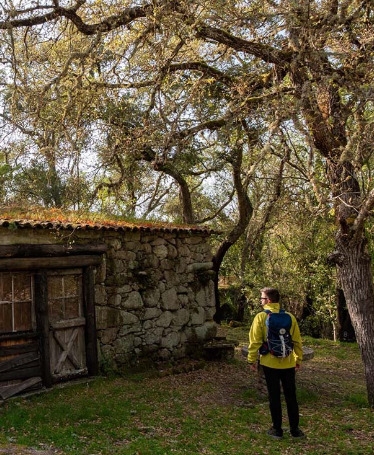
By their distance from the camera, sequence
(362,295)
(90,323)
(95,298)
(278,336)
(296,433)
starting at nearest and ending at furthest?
(278,336) < (296,433) < (362,295) < (90,323) < (95,298)

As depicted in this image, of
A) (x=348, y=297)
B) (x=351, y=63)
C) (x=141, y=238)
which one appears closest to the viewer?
(x=351, y=63)

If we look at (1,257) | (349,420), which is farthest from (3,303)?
(349,420)

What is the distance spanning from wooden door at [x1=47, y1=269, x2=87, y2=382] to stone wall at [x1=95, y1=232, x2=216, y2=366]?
1.12 ft

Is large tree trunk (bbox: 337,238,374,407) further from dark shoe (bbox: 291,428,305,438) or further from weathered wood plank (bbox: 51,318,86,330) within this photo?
weathered wood plank (bbox: 51,318,86,330)

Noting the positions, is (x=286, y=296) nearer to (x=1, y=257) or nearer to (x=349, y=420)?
(x=349, y=420)

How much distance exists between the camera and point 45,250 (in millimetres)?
7859

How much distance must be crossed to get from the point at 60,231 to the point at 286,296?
10235 mm

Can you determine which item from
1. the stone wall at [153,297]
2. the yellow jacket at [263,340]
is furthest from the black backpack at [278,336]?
the stone wall at [153,297]

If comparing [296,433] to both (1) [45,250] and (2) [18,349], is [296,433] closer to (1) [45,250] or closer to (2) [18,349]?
(2) [18,349]

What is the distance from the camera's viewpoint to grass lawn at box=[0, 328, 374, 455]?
5395 millimetres

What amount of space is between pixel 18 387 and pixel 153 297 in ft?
9.87

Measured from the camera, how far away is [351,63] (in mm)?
6262

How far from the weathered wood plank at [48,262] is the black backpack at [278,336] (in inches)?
151

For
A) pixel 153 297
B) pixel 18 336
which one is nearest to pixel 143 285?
pixel 153 297
